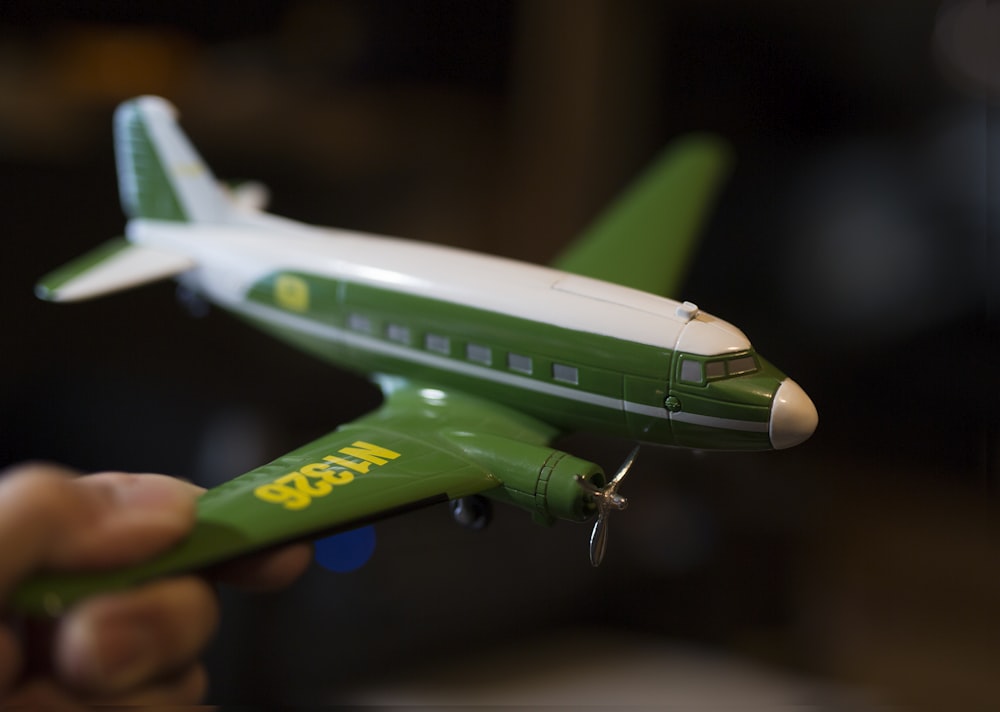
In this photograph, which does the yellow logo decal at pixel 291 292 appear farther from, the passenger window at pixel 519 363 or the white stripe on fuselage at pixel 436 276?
the passenger window at pixel 519 363

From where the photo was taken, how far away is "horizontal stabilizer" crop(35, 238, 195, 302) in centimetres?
650

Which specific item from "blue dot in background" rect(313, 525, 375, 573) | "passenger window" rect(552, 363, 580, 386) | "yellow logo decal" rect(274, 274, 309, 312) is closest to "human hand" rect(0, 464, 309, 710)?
"blue dot in background" rect(313, 525, 375, 573)

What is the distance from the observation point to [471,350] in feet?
17.4

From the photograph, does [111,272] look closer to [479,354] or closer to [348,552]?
[348,552]

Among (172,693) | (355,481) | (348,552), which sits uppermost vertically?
(355,481)

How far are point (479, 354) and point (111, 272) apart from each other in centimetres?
369

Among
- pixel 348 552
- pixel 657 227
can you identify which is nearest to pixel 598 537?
pixel 348 552

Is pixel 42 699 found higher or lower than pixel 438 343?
lower

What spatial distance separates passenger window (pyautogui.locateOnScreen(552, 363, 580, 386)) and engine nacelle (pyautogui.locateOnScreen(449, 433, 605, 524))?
1.58 feet

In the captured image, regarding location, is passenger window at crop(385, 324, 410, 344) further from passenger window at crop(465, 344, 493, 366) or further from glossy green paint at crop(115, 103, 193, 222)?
glossy green paint at crop(115, 103, 193, 222)

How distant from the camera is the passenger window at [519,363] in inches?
202

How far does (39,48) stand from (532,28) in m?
6.78

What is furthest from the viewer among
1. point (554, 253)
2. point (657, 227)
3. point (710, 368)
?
point (554, 253)

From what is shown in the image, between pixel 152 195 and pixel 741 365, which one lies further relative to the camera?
pixel 152 195
